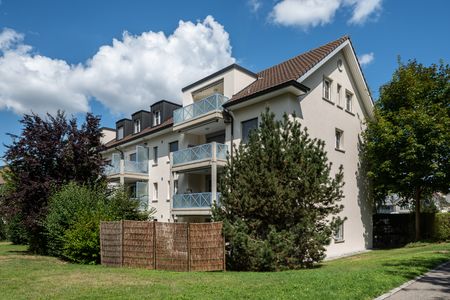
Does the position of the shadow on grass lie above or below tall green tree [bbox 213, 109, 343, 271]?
below

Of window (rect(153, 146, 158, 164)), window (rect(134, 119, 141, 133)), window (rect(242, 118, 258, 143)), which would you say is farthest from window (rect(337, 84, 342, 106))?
window (rect(134, 119, 141, 133))

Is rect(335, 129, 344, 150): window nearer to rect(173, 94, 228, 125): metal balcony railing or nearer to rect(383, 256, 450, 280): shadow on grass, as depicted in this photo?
rect(173, 94, 228, 125): metal balcony railing

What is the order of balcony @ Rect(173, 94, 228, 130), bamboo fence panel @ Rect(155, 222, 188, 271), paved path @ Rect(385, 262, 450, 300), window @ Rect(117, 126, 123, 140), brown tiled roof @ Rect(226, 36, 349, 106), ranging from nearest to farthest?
1. paved path @ Rect(385, 262, 450, 300)
2. bamboo fence panel @ Rect(155, 222, 188, 271)
3. brown tiled roof @ Rect(226, 36, 349, 106)
4. balcony @ Rect(173, 94, 228, 130)
5. window @ Rect(117, 126, 123, 140)

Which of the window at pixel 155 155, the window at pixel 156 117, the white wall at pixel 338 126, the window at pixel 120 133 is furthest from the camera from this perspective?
the window at pixel 120 133

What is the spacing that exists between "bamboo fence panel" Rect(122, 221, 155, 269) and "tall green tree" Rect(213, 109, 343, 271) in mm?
2626

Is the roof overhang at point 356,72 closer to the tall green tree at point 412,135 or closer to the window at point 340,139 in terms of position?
the tall green tree at point 412,135

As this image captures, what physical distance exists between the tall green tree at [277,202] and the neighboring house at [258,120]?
4.54 meters

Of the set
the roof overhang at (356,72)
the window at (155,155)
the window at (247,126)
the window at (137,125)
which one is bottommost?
the window at (155,155)

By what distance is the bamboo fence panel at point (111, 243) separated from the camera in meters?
14.8

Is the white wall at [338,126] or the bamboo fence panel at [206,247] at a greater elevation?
the white wall at [338,126]

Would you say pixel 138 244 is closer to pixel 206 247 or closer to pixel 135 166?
pixel 206 247

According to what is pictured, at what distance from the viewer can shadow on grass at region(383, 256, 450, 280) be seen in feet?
33.0

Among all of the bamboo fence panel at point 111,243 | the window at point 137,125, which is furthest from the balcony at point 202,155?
the window at point 137,125

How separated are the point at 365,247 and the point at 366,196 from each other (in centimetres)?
318
